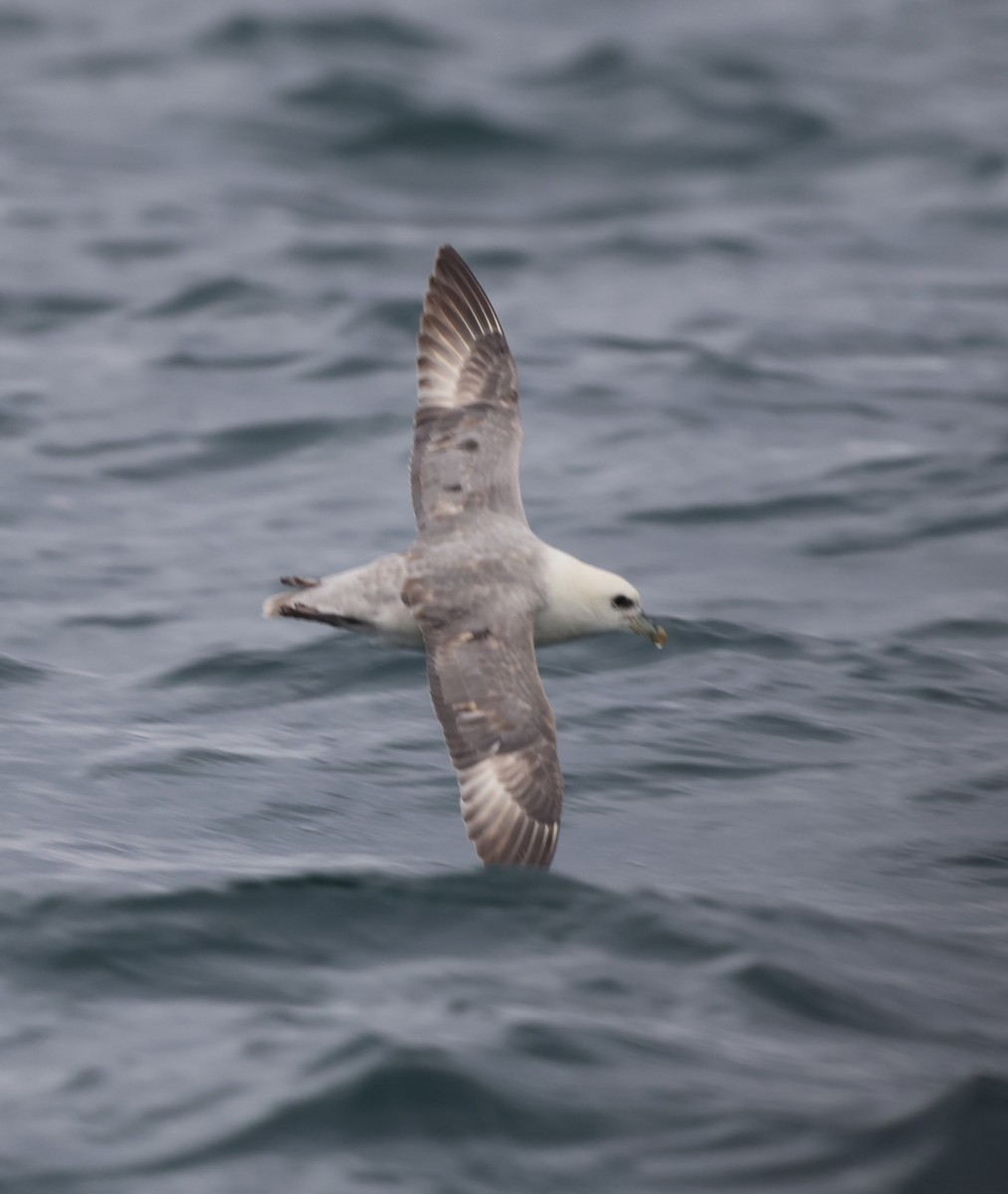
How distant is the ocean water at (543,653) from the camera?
231 inches

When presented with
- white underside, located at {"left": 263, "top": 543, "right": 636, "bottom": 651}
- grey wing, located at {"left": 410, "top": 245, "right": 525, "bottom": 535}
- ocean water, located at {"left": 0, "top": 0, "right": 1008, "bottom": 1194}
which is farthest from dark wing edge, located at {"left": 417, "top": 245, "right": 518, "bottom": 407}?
ocean water, located at {"left": 0, "top": 0, "right": 1008, "bottom": 1194}

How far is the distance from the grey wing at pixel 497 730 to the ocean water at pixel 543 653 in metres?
0.20

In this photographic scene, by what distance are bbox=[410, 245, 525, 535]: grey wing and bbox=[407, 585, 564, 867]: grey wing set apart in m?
0.83

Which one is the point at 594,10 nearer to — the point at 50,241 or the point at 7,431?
→ the point at 50,241

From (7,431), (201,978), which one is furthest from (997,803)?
(7,431)

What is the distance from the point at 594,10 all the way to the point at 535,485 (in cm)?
1181

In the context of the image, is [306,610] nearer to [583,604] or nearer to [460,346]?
[583,604]

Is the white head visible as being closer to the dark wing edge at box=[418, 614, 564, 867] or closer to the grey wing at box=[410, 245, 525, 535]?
the dark wing edge at box=[418, 614, 564, 867]

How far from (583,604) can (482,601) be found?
0.50 metres

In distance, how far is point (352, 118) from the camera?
59.9 feet

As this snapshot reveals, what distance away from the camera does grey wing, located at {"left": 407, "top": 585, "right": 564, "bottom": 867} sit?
7.31 meters

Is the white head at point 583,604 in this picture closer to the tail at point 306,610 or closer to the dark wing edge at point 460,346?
the tail at point 306,610

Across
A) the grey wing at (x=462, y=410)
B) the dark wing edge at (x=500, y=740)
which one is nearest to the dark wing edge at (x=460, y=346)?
the grey wing at (x=462, y=410)

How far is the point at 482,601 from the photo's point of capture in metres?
7.86
